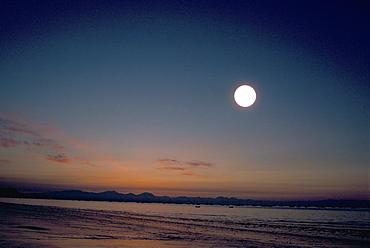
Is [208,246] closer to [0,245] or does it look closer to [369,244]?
[0,245]

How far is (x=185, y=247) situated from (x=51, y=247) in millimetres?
9690

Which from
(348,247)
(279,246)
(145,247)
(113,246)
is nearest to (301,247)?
(279,246)

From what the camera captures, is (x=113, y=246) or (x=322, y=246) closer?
(x=113, y=246)

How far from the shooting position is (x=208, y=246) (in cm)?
2359

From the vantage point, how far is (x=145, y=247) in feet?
68.8

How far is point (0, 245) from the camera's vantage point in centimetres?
1633

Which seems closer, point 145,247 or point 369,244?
point 145,247

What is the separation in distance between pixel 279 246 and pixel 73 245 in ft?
58.8

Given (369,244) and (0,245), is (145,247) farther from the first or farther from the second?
(369,244)

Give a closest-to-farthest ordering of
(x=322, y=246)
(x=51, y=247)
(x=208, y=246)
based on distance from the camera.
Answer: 1. (x=51, y=247)
2. (x=208, y=246)
3. (x=322, y=246)

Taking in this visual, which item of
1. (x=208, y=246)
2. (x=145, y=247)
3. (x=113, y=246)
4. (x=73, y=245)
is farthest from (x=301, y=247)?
(x=73, y=245)

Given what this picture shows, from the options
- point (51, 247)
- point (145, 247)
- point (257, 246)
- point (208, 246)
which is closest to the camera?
point (51, 247)

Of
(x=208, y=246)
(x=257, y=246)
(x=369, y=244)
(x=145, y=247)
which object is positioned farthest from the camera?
(x=369, y=244)

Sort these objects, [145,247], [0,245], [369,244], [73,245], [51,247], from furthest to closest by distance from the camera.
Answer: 1. [369,244]
2. [145,247]
3. [73,245]
4. [51,247]
5. [0,245]
